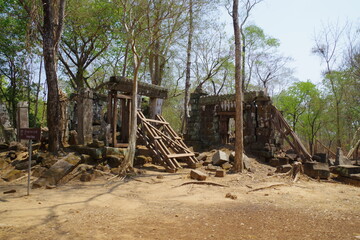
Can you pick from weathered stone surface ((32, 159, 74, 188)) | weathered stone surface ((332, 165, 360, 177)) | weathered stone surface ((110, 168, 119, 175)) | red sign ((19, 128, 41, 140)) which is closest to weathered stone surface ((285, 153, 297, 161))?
weathered stone surface ((332, 165, 360, 177))

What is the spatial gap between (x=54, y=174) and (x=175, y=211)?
3.95m

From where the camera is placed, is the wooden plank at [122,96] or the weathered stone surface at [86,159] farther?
the wooden plank at [122,96]

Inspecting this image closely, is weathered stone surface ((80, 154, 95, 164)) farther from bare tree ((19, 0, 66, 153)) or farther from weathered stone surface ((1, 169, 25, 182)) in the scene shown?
weathered stone surface ((1, 169, 25, 182))

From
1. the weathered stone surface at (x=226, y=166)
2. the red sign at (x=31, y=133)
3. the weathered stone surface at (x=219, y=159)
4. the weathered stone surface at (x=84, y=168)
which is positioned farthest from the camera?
the weathered stone surface at (x=219, y=159)

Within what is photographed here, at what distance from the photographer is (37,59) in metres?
21.1

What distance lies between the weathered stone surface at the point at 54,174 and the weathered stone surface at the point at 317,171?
8184 mm

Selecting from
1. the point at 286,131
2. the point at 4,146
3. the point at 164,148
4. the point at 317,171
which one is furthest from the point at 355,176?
the point at 4,146

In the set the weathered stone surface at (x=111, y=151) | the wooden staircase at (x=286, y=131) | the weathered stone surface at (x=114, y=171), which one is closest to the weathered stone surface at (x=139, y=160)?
the weathered stone surface at (x=111, y=151)

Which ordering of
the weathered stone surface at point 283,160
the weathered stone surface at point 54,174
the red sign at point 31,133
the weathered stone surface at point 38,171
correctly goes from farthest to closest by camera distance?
the weathered stone surface at point 283,160
the weathered stone surface at point 38,171
the weathered stone surface at point 54,174
the red sign at point 31,133

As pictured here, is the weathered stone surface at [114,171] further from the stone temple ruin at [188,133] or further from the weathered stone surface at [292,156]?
the weathered stone surface at [292,156]

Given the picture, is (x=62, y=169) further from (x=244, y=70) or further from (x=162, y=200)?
(x=244, y=70)

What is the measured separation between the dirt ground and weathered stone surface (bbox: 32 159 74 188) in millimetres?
331

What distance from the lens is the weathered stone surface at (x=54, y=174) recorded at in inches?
274

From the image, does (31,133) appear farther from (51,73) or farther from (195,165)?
(195,165)
